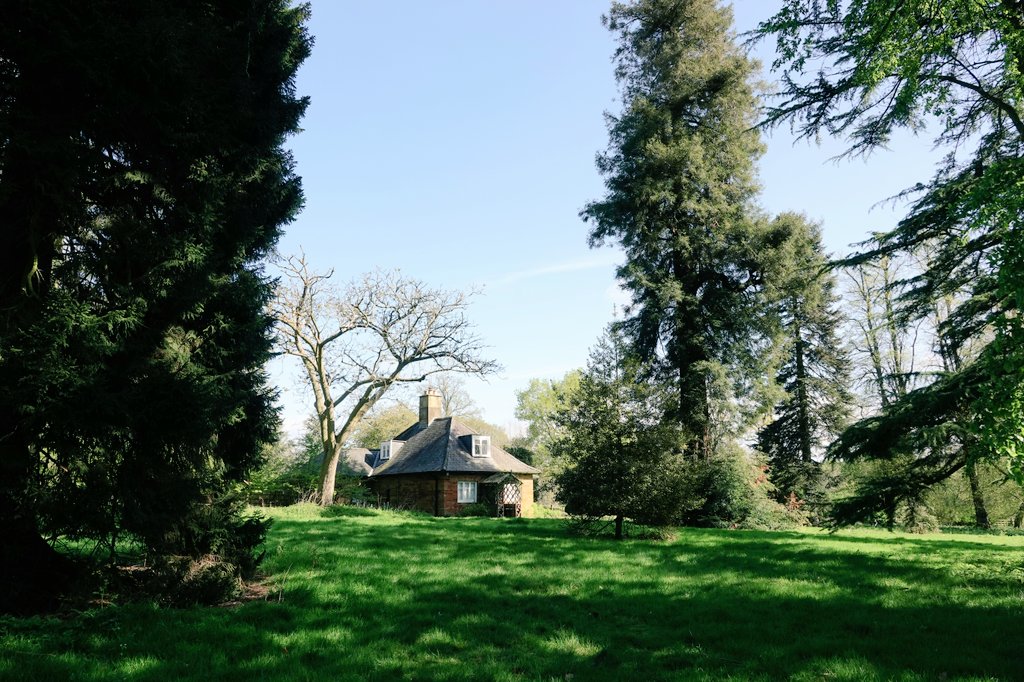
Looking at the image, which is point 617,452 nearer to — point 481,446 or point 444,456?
point 444,456

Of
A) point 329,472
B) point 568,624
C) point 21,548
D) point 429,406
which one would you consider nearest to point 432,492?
point 329,472

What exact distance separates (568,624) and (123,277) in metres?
6.55

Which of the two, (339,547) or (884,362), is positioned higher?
(884,362)

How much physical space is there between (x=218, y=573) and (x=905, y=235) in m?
11.4

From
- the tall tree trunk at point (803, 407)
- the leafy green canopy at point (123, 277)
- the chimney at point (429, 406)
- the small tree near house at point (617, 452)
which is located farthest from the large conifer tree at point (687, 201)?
the chimney at point (429, 406)

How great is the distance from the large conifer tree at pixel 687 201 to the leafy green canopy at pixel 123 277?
15036 millimetres

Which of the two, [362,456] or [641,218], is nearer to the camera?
[641,218]

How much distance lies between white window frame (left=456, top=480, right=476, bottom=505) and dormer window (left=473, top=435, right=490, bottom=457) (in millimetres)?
1991

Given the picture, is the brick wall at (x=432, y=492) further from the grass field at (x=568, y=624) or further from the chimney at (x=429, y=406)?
the grass field at (x=568, y=624)

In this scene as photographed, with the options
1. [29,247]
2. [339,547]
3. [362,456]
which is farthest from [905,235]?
[362,456]

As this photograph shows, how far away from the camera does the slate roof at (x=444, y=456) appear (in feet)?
106

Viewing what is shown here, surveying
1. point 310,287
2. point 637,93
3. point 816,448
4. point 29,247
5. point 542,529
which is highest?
point 637,93

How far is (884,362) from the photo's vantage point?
2891 cm

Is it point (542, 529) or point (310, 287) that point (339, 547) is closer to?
point (542, 529)
